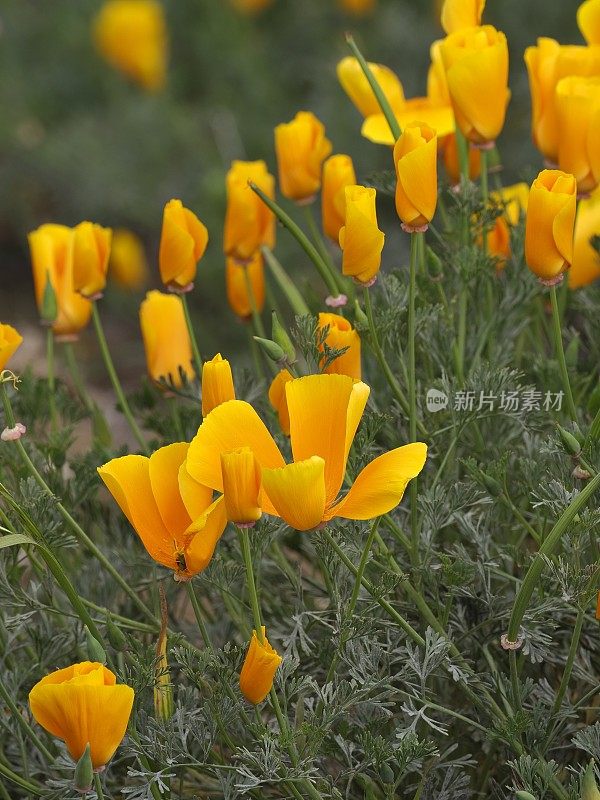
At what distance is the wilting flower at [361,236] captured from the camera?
3.22 feet

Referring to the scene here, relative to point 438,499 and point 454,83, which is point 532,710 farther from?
point 454,83

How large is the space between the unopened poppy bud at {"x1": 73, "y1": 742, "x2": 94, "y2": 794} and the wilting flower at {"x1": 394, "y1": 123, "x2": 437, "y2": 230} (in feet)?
1.71

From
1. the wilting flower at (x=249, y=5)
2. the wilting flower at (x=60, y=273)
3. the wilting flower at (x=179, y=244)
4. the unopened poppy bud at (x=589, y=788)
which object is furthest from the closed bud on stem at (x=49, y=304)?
the wilting flower at (x=249, y=5)

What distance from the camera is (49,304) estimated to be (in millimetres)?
1323

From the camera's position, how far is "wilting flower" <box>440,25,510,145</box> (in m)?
1.16

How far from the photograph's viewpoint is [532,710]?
3.36 ft

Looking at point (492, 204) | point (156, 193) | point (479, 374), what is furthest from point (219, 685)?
point (156, 193)

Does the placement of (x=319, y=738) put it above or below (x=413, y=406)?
below

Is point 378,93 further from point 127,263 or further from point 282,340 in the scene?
point 127,263

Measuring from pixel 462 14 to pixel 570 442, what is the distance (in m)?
0.54

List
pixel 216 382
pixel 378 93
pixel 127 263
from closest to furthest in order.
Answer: pixel 216 382, pixel 378 93, pixel 127 263

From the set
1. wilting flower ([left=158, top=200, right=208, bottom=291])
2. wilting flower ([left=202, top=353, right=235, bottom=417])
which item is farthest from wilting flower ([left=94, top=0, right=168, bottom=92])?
wilting flower ([left=202, top=353, right=235, bottom=417])

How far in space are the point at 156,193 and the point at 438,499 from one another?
3061 millimetres

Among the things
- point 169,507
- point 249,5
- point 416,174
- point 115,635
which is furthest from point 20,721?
point 249,5
